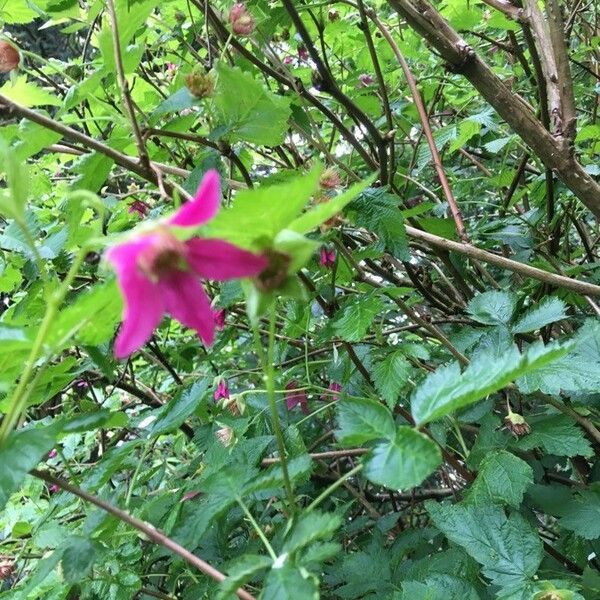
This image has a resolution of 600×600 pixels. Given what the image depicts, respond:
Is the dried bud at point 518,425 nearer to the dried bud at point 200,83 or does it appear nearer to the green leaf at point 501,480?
the green leaf at point 501,480

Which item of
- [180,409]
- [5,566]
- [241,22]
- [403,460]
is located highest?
[241,22]

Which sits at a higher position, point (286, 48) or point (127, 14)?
point (127, 14)

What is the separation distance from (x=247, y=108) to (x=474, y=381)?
474mm

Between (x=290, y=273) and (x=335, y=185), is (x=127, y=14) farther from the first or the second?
(x=290, y=273)

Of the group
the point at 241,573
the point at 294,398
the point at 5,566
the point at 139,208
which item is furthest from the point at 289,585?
the point at 139,208

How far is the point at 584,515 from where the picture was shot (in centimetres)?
79

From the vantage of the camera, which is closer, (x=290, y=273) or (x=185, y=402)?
(x=290, y=273)

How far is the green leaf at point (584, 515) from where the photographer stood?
2.53 ft

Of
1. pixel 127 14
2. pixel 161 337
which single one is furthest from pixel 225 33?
pixel 161 337

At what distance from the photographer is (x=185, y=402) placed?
29.6 inches

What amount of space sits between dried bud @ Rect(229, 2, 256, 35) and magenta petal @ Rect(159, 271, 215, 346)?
65 cm

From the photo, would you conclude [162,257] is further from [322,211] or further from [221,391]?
[221,391]

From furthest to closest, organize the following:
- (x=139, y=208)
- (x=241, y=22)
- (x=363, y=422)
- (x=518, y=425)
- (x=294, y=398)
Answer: (x=139, y=208) → (x=294, y=398) → (x=241, y=22) → (x=518, y=425) → (x=363, y=422)

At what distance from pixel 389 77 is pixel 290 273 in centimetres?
145
